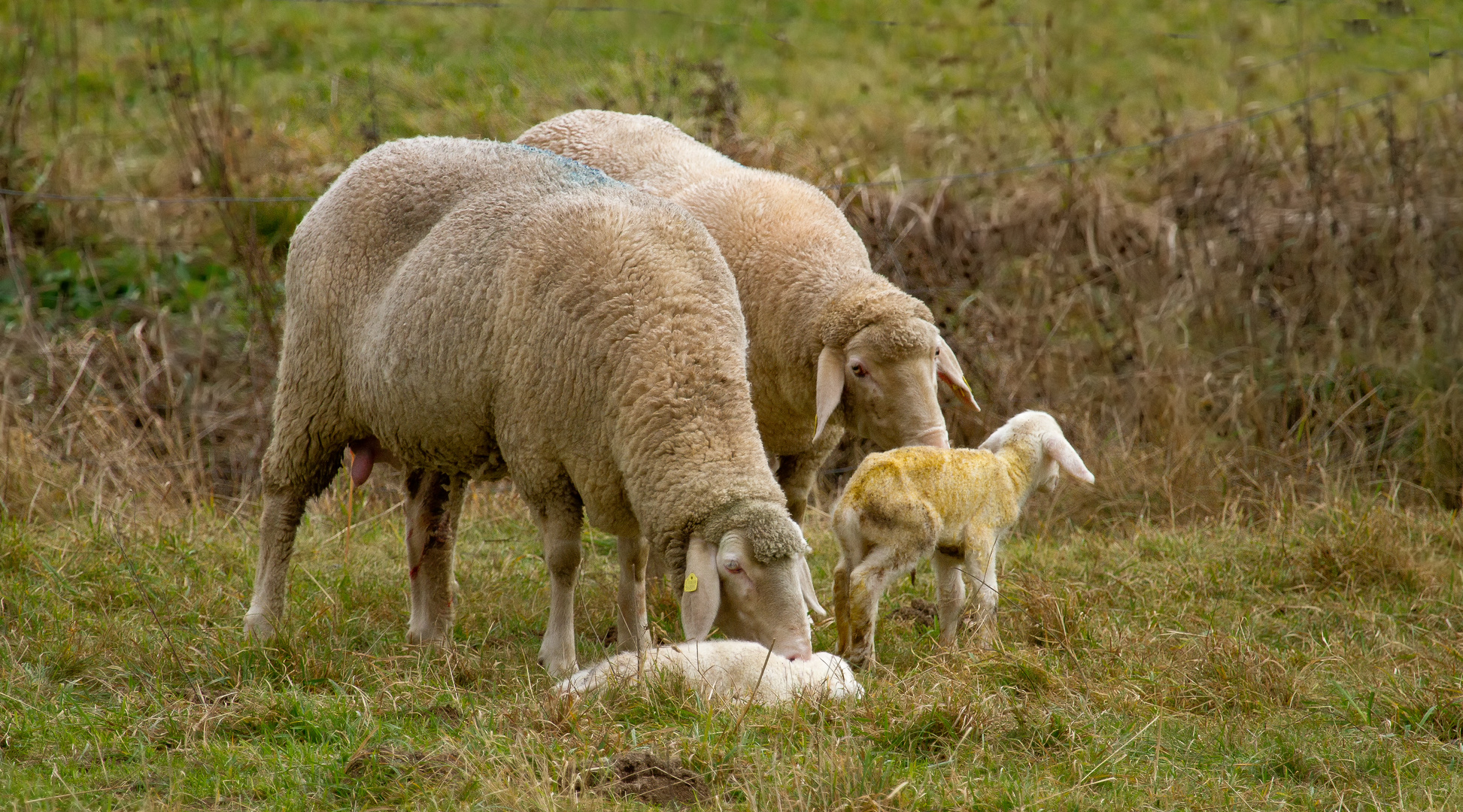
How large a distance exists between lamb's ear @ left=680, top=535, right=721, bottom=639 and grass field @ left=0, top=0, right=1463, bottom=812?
0.23 meters

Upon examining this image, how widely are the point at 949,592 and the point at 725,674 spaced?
3.62ft

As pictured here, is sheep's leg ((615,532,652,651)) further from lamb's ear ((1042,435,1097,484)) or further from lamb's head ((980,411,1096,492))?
lamb's ear ((1042,435,1097,484))

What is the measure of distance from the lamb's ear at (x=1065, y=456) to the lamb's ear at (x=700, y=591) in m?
1.39

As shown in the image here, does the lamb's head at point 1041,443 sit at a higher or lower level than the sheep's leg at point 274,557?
higher

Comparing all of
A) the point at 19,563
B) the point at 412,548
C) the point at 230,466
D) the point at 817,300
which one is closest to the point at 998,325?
the point at 817,300

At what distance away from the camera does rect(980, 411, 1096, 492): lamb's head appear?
4.82m

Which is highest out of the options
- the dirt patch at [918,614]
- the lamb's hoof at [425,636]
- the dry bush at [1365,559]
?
the dry bush at [1365,559]

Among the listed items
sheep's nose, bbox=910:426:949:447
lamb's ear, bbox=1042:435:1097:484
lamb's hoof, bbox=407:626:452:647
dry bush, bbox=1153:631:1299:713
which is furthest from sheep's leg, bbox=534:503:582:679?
dry bush, bbox=1153:631:1299:713

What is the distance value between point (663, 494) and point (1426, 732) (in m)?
2.17

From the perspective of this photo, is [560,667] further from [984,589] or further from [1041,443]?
[1041,443]

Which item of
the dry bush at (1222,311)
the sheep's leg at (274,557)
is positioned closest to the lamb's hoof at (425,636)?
the sheep's leg at (274,557)

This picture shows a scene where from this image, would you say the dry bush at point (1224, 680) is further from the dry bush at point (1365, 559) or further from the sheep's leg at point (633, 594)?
the sheep's leg at point (633, 594)

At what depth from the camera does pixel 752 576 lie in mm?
3965

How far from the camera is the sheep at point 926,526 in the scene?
170 inches
